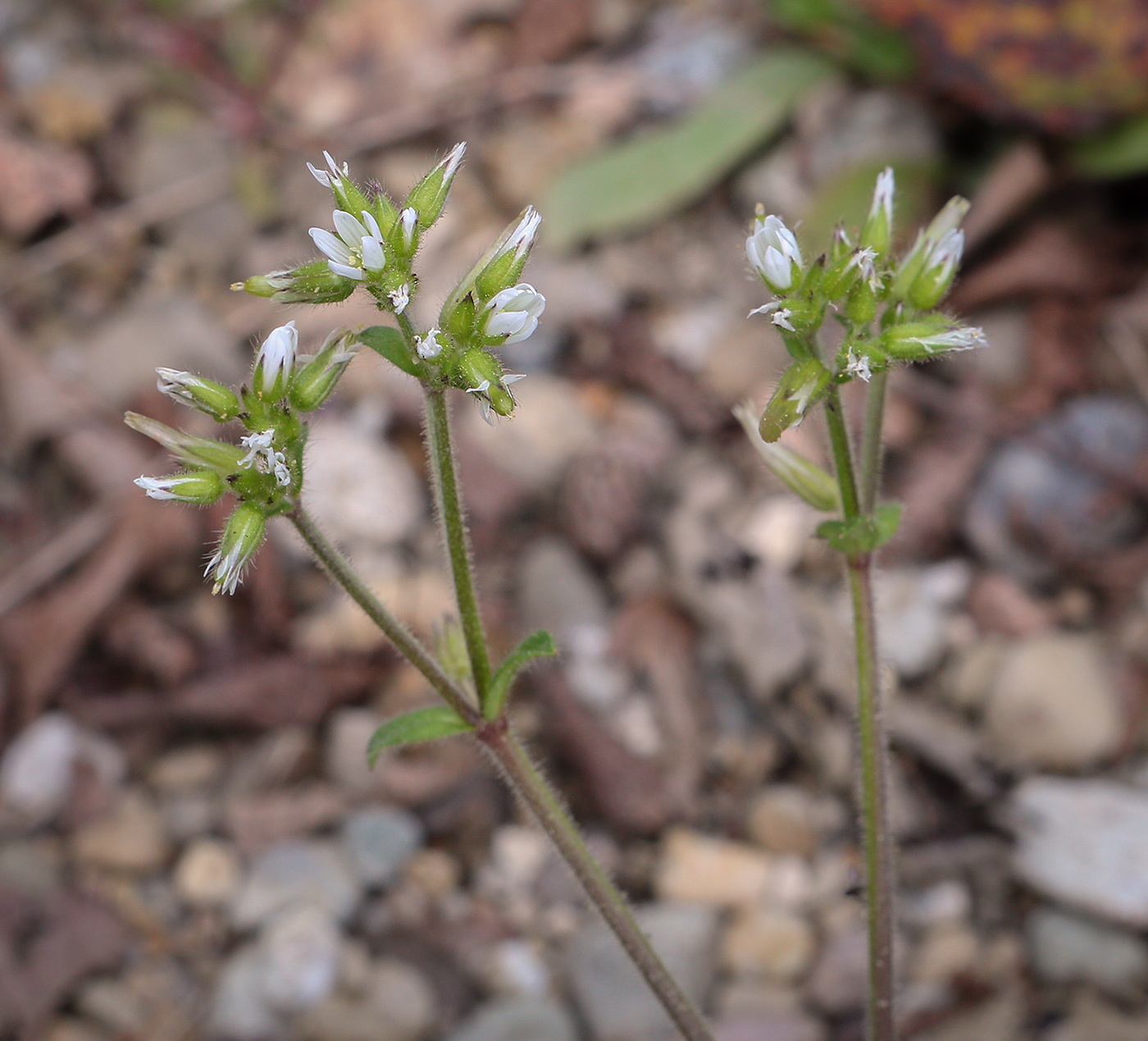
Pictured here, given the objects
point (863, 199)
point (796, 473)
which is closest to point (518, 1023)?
point (796, 473)

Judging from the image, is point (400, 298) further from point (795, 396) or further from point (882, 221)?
point (882, 221)

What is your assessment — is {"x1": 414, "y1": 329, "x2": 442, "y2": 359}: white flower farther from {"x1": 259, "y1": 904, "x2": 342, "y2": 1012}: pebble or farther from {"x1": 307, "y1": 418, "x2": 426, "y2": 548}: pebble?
{"x1": 307, "y1": 418, "x2": 426, "y2": 548}: pebble

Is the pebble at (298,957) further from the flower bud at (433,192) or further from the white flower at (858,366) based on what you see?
the white flower at (858,366)

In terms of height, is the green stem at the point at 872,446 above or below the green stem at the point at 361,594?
above

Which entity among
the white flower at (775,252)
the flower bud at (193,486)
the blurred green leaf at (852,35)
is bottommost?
the flower bud at (193,486)

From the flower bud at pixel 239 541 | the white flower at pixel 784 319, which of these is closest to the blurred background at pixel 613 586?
the flower bud at pixel 239 541

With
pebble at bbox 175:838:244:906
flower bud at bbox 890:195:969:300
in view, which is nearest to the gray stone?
pebble at bbox 175:838:244:906
